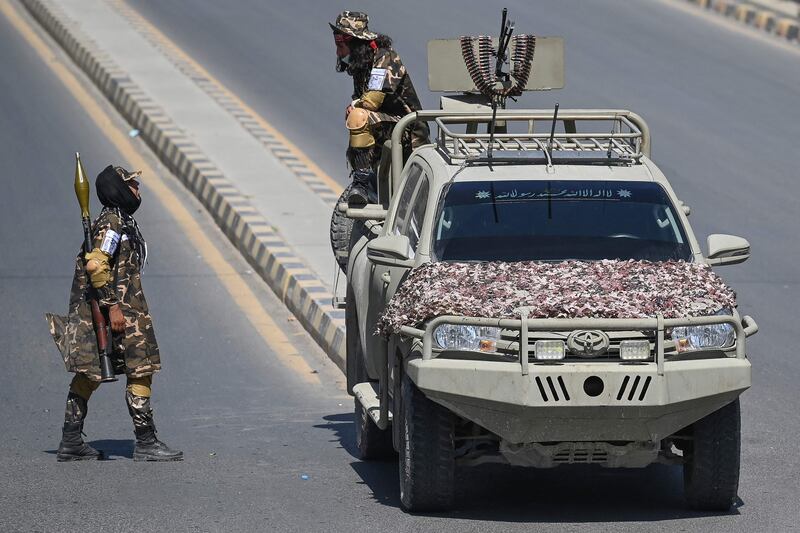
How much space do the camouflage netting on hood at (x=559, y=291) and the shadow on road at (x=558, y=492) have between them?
1.06m

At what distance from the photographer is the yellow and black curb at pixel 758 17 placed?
2800cm

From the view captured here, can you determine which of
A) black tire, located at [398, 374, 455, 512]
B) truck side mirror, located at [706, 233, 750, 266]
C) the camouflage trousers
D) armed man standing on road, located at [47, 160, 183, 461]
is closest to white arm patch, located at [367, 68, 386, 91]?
armed man standing on road, located at [47, 160, 183, 461]

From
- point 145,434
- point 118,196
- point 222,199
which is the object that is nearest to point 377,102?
point 118,196

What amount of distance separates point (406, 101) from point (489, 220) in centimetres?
317

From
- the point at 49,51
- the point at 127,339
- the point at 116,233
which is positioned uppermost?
the point at 116,233

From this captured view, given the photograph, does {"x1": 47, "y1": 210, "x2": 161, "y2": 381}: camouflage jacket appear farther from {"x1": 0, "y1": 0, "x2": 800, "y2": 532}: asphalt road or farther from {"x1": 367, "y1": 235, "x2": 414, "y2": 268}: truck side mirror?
{"x1": 367, "y1": 235, "x2": 414, "y2": 268}: truck side mirror

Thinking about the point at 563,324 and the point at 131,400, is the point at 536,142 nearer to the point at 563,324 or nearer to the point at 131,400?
the point at 563,324

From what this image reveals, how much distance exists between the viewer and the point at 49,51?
26.9 m

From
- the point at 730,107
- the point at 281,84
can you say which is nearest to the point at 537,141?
the point at 730,107

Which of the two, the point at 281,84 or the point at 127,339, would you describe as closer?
the point at 127,339

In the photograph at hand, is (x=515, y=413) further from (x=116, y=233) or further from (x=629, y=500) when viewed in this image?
(x=116, y=233)

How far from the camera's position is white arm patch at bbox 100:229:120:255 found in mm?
9745

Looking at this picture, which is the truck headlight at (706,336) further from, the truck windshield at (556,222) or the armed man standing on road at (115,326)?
the armed man standing on road at (115,326)

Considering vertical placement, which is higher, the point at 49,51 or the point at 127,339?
the point at 127,339
